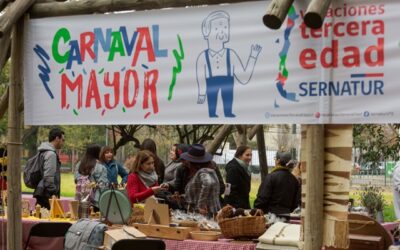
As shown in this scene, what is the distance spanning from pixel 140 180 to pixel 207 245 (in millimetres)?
1850

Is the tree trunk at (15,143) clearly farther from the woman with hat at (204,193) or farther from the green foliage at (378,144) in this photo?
the green foliage at (378,144)

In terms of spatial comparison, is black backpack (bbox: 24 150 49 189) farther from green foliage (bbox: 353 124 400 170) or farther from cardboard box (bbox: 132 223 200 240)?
green foliage (bbox: 353 124 400 170)

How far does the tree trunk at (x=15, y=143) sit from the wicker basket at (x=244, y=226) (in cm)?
176

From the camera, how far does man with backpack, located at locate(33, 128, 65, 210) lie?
26.2 ft

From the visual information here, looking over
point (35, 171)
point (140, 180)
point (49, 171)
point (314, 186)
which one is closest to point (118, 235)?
point (140, 180)

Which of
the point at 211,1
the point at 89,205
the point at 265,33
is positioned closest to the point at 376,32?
the point at 265,33

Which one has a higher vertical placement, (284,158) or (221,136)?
(221,136)

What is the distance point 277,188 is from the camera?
7.29 meters

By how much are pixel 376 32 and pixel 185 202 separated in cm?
321

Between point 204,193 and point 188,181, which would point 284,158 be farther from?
point 204,193

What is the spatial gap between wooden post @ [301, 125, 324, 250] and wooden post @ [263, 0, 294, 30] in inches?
27.7

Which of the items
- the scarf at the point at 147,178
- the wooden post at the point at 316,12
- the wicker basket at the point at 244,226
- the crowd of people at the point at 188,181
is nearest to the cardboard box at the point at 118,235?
the wicker basket at the point at 244,226

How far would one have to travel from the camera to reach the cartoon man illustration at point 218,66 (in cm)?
460

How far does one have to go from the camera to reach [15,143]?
18.8 ft
